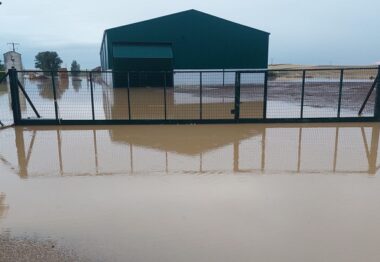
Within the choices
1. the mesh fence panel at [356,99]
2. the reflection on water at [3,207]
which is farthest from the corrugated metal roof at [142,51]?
the reflection on water at [3,207]

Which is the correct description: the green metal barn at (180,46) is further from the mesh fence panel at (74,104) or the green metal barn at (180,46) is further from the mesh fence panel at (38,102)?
the mesh fence panel at (38,102)

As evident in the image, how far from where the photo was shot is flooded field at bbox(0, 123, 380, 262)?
3.35 m

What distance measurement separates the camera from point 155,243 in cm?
342

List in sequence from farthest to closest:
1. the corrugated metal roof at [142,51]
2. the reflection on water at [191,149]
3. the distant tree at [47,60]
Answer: the distant tree at [47,60] < the corrugated metal roof at [142,51] < the reflection on water at [191,149]

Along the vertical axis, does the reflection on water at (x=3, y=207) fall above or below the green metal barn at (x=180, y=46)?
below

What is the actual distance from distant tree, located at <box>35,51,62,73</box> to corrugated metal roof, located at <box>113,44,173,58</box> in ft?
183

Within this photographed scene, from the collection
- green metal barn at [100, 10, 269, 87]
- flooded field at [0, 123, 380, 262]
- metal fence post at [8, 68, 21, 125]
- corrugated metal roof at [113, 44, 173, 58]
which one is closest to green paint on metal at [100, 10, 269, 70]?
green metal barn at [100, 10, 269, 87]

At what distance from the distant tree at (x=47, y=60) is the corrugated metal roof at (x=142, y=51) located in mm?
55822

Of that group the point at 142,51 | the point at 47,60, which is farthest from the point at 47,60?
the point at 142,51

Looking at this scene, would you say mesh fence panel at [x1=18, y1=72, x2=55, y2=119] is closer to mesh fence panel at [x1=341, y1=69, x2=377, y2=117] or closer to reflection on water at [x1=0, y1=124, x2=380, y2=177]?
reflection on water at [x1=0, y1=124, x2=380, y2=177]

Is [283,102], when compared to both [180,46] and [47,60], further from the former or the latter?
[47,60]

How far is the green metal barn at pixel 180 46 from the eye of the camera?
30.0 metres

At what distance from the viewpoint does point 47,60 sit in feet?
269

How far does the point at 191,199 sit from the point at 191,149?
2.87 metres
